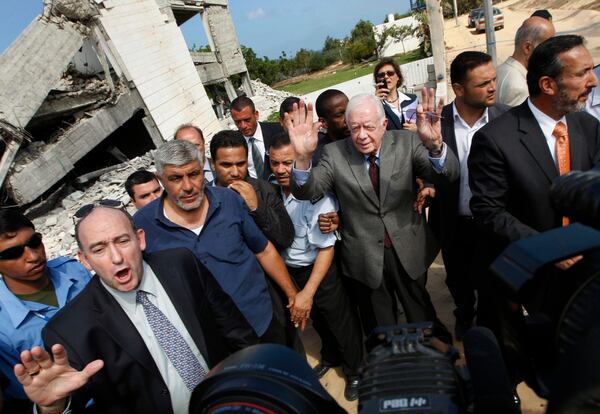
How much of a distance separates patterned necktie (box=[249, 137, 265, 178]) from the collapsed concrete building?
22.2 feet

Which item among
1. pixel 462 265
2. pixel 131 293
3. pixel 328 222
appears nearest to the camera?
pixel 131 293

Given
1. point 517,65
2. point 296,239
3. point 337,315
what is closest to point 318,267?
A: point 296,239

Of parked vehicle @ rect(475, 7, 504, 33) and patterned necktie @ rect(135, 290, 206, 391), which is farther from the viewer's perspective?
parked vehicle @ rect(475, 7, 504, 33)

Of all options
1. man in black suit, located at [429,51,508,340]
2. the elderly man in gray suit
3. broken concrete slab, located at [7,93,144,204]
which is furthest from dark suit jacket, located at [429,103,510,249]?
broken concrete slab, located at [7,93,144,204]

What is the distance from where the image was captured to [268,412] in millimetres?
813

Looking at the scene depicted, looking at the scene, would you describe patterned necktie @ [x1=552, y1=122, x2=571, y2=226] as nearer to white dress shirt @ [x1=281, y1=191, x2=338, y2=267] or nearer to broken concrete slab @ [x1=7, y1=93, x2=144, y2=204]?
white dress shirt @ [x1=281, y1=191, x2=338, y2=267]

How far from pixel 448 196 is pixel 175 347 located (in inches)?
81.6

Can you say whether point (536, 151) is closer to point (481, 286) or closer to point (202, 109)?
point (481, 286)

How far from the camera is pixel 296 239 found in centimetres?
289

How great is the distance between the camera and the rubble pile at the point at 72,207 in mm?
8125

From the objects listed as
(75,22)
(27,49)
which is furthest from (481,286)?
(75,22)

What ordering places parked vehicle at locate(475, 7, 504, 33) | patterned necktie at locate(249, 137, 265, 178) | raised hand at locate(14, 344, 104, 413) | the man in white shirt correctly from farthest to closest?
parked vehicle at locate(475, 7, 504, 33) < patterned necktie at locate(249, 137, 265, 178) < the man in white shirt < raised hand at locate(14, 344, 104, 413)

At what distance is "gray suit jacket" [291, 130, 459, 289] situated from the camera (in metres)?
2.54

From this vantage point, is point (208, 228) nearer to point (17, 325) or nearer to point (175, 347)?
point (175, 347)
